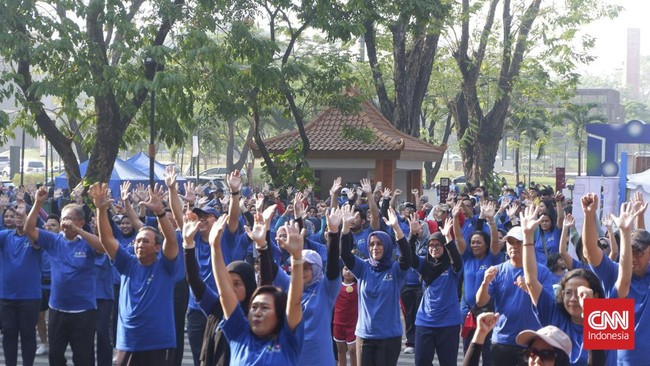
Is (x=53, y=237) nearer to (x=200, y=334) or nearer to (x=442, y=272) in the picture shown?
(x=200, y=334)

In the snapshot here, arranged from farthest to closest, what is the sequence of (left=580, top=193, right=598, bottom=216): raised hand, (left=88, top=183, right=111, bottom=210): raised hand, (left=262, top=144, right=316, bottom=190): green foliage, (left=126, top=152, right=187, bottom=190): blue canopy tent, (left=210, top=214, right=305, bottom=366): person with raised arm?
1. (left=126, top=152, right=187, bottom=190): blue canopy tent
2. (left=262, top=144, right=316, bottom=190): green foliage
3. (left=88, top=183, right=111, bottom=210): raised hand
4. (left=580, top=193, right=598, bottom=216): raised hand
5. (left=210, top=214, right=305, bottom=366): person with raised arm

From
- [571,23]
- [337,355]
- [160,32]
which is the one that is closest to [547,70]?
[571,23]

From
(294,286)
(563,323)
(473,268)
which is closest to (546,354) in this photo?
(563,323)

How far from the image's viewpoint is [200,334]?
9.21 m

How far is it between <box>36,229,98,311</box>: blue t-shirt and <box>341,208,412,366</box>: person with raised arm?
7.83 feet

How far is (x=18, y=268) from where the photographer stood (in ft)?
32.8

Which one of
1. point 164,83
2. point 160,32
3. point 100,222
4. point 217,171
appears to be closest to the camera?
point 100,222

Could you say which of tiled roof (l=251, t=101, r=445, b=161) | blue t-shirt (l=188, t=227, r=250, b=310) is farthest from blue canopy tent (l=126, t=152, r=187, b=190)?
blue t-shirt (l=188, t=227, r=250, b=310)

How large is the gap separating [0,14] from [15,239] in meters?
7.63

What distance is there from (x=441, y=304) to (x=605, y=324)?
3.84m

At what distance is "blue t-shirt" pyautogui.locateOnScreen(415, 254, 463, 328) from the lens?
9.35m

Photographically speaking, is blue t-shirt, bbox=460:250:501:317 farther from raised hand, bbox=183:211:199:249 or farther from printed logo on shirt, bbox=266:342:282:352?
printed logo on shirt, bbox=266:342:282:352

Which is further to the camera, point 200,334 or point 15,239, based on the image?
point 15,239

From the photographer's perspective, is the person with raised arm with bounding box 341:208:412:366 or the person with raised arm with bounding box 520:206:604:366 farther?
the person with raised arm with bounding box 341:208:412:366
